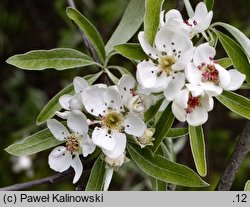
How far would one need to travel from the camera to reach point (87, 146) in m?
1.94

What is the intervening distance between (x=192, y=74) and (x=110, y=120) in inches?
13.4

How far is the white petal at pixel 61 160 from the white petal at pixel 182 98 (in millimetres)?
482

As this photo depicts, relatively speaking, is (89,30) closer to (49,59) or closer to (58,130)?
(49,59)

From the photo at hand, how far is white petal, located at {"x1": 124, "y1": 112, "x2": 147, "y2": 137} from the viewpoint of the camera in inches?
73.4

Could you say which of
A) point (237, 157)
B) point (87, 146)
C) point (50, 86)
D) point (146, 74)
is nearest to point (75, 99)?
point (87, 146)

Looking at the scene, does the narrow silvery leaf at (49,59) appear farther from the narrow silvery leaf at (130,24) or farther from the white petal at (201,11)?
the white petal at (201,11)

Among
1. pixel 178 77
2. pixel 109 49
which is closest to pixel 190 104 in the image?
pixel 178 77

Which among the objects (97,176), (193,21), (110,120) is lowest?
(97,176)

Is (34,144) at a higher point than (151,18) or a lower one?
lower

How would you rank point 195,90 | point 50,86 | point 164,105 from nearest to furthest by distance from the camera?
1. point 195,90
2. point 164,105
3. point 50,86

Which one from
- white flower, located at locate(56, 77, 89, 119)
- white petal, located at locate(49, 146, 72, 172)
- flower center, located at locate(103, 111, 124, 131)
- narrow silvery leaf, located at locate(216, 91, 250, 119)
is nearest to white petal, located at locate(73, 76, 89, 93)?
white flower, located at locate(56, 77, 89, 119)

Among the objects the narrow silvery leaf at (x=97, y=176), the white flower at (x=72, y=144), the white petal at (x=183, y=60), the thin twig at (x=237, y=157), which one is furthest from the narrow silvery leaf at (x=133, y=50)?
the thin twig at (x=237, y=157)

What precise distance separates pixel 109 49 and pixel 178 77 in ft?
1.92

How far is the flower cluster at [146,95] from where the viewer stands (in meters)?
1.79
